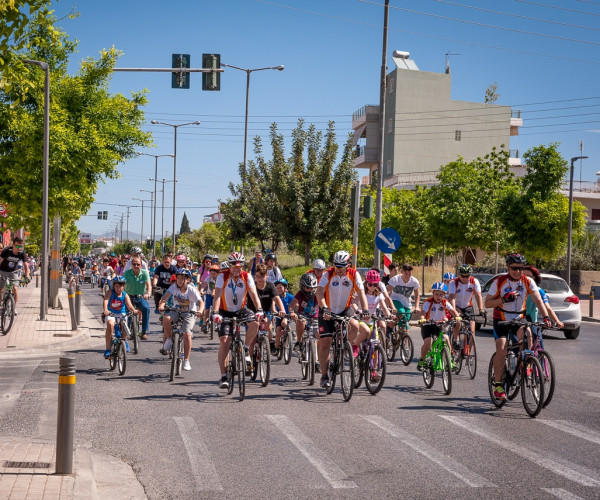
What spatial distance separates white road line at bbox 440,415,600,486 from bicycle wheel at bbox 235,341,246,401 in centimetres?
265

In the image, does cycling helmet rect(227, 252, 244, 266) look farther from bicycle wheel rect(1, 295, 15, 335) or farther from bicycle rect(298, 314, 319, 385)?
bicycle wheel rect(1, 295, 15, 335)

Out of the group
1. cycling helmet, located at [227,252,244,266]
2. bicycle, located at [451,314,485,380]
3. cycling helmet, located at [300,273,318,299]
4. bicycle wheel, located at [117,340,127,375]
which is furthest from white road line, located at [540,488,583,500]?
bicycle wheel, located at [117,340,127,375]

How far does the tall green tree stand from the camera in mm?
23484

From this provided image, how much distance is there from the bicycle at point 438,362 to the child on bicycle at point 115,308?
467 centimetres

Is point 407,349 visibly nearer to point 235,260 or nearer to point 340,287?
point 340,287

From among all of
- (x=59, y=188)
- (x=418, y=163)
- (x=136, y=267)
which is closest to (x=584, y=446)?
(x=136, y=267)

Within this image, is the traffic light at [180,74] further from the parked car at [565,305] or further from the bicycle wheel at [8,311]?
the parked car at [565,305]

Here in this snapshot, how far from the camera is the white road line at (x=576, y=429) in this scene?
8680mm

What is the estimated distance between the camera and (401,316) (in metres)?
15.1

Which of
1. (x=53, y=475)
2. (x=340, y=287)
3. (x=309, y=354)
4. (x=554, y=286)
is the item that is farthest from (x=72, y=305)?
(x=53, y=475)

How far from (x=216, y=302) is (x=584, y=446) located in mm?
5122

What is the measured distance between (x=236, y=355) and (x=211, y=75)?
7851 mm

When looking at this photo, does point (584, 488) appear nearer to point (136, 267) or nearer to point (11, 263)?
point (136, 267)

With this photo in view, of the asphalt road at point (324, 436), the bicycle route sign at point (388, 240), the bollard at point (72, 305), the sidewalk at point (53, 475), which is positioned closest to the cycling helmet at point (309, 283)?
the asphalt road at point (324, 436)
